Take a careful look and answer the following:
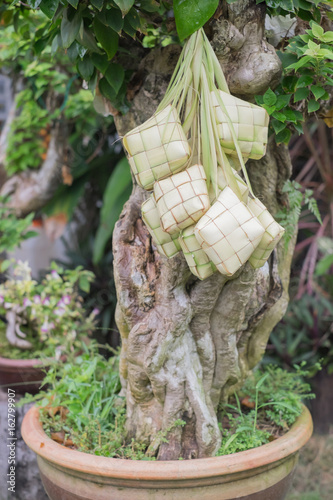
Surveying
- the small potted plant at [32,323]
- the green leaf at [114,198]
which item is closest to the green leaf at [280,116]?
the small potted plant at [32,323]

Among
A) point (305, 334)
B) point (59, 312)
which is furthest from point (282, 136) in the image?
point (305, 334)

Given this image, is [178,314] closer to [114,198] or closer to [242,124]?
[242,124]

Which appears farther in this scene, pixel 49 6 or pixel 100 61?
pixel 100 61

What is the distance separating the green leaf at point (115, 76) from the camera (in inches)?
45.8

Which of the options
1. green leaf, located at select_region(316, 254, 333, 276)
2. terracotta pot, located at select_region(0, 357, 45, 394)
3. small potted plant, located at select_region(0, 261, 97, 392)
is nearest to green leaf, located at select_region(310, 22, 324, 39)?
small potted plant, located at select_region(0, 261, 97, 392)

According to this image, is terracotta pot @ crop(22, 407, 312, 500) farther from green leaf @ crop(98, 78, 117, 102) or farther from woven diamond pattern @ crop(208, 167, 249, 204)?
green leaf @ crop(98, 78, 117, 102)

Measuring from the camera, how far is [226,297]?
1.22 m

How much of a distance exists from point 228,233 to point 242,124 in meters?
0.25

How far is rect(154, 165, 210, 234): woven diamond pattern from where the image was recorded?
91 cm

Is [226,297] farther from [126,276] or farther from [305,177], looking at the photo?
[305,177]

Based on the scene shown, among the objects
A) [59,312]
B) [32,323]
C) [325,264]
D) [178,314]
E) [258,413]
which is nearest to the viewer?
[178,314]

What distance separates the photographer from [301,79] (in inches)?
40.7

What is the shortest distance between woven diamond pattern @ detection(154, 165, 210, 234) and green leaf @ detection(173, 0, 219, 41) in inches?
10.5

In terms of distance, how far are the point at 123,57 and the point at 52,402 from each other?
100 cm
